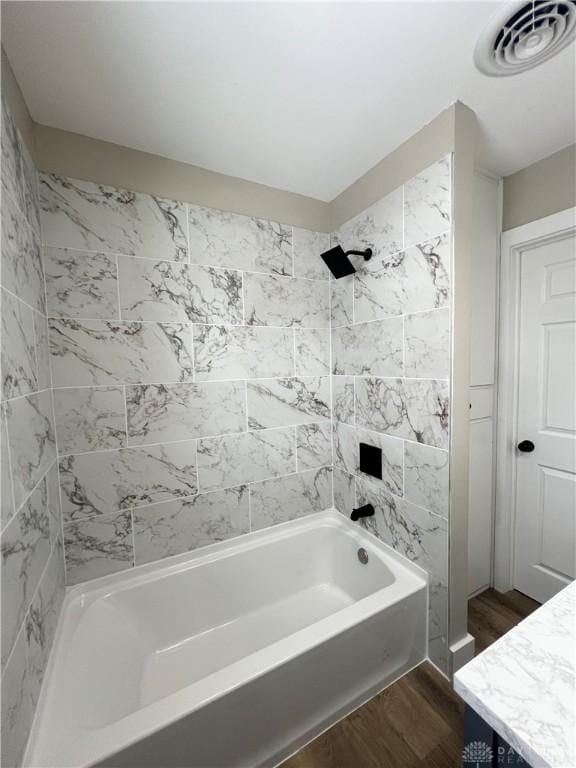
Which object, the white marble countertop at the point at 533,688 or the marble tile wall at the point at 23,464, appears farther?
the marble tile wall at the point at 23,464

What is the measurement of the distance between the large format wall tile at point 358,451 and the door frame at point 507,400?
0.72m

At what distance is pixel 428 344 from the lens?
Result: 1.35m

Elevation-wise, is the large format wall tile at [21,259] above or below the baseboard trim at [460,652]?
above

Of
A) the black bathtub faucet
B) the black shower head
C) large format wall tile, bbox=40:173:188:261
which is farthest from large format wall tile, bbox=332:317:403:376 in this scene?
large format wall tile, bbox=40:173:188:261

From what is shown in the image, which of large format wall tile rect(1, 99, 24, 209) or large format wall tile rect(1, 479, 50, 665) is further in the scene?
large format wall tile rect(1, 99, 24, 209)

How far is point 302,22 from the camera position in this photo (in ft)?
2.93

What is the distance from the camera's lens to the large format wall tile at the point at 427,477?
132cm

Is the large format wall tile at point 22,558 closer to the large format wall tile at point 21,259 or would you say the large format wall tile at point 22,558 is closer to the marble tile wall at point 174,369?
the marble tile wall at point 174,369

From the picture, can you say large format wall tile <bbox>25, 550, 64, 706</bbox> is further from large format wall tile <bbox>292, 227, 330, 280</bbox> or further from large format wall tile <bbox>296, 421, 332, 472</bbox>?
large format wall tile <bbox>292, 227, 330, 280</bbox>

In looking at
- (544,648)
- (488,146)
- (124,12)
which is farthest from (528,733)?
(488,146)

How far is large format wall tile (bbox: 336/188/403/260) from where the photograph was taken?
1.46 meters

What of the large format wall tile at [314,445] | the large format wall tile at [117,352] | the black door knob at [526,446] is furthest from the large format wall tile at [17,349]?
the black door knob at [526,446]

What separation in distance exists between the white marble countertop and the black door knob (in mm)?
1264

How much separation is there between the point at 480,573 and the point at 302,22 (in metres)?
2.61
